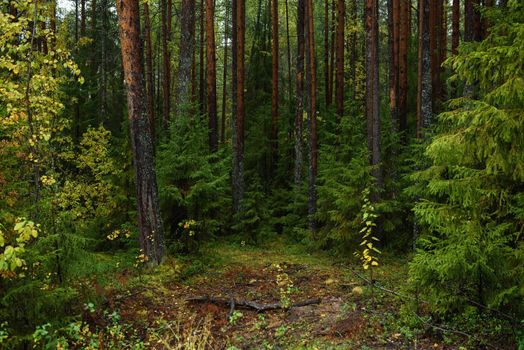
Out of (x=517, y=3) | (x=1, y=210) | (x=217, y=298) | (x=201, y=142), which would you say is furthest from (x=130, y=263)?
(x=517, y=3)

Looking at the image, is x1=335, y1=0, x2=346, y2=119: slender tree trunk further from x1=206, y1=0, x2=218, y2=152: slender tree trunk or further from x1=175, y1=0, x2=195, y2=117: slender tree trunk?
x1=175, y1=0, x2=195, y2=117: slender tree trunk

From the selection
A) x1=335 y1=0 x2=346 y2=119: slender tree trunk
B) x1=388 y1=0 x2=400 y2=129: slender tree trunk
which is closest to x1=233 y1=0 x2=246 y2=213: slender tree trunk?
x1=335 y1=0 x2=346 y2=119: slender tree trunk

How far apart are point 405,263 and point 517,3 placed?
25.8ft

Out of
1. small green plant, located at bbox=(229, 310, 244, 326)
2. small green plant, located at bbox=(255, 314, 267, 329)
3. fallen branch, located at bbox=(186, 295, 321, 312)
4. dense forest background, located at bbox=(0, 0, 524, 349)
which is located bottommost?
small green plant, located at bbox=(255, 314, 267, 329)

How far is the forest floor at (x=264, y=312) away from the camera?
591 centimetres

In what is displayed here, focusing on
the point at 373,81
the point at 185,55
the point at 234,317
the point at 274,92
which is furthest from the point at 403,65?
the point at 234,317

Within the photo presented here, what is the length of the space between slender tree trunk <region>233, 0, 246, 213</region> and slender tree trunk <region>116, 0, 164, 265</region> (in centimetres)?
591

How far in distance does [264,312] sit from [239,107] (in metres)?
9.52

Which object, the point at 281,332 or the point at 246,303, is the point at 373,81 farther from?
the point at 281,332

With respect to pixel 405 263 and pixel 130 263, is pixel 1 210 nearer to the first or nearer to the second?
pixel 130 263

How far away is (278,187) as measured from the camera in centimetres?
1911

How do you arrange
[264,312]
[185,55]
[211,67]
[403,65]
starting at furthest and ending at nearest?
[403,65]
[211,67]
[185,55]
[264,312]

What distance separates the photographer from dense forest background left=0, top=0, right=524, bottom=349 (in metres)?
4.97

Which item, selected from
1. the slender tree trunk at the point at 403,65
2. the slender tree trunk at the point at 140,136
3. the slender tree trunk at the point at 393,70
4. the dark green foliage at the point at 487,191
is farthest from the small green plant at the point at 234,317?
the slender tree trunk at the point at 403,65
